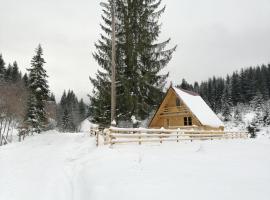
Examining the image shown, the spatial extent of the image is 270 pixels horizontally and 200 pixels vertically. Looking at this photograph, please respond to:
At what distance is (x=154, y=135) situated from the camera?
647 inches

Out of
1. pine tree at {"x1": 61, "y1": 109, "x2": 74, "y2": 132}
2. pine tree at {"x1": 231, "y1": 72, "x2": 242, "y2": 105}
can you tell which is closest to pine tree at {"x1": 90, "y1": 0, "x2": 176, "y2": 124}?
pine tree at {"x1": 61, "y1": 109, "x2": 74, "y2": 132}

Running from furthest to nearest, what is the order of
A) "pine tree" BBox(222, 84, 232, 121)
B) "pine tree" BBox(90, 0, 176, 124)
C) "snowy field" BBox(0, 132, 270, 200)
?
"pine tree" BBox(222, 84, 232, 121), "pine tree" BBox(90, 0, 176, 124), "snowy field" BBox(0, 132, 270, 200)

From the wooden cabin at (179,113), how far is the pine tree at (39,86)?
1670cm

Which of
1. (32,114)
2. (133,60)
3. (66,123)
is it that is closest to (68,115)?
(66,123)

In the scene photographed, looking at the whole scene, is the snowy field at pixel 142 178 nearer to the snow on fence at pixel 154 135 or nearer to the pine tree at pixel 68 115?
the snow on fence at pixel 154 135

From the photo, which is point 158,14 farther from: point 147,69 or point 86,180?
point 86,180

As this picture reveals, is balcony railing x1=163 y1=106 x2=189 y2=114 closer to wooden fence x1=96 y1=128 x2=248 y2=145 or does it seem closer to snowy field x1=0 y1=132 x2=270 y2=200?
Answer: wooden fence x1=96 y1=128 x2=248 y2=145

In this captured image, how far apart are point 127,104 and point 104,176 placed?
16.3 m

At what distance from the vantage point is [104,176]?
8938 mm

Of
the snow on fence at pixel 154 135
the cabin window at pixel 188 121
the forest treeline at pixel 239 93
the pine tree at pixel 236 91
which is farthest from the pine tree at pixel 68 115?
the snow on fence at pixel 154 135

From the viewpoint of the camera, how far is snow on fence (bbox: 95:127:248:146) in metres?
14.2

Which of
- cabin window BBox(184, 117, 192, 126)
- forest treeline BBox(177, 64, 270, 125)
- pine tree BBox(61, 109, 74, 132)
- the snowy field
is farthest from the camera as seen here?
forest treeline BBox(177, 64, 270, 125)

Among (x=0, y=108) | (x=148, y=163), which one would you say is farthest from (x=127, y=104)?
(x=0, y=108)

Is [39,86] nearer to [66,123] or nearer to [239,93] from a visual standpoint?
[66,123]
